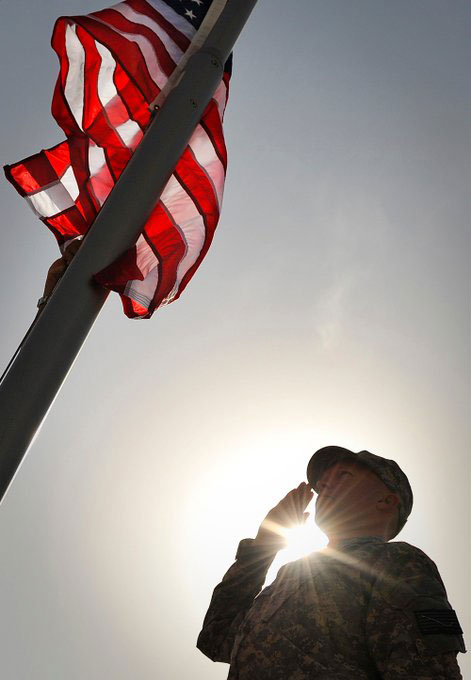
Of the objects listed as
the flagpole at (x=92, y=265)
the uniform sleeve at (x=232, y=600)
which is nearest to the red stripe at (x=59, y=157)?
the flagpole at (x=92, y=265)

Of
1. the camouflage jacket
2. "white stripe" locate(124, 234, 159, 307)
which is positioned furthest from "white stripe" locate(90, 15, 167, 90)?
the camouflage jacket

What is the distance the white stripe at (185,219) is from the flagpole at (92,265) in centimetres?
58

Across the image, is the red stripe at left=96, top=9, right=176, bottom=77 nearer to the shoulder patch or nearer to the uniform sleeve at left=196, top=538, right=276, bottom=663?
the uniform sleeve at left=196, top=538, right=276, bottom=663

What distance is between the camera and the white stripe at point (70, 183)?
5266 mm

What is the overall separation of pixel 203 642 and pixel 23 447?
53.9 inches

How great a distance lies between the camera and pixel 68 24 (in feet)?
16.9

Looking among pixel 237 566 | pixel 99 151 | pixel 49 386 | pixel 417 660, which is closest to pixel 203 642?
pixel 237 566

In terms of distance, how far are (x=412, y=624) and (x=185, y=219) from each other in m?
3.43

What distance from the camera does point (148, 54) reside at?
5191 millimetres

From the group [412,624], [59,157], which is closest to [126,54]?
[59,157]

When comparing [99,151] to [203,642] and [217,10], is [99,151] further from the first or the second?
[203,642]

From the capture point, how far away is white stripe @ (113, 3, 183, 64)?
17.5 feet

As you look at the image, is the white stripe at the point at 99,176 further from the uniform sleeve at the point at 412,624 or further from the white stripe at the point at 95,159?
the uniform sleeve at the point at 412,624

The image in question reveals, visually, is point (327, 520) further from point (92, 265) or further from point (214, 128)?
point (214, 128)
